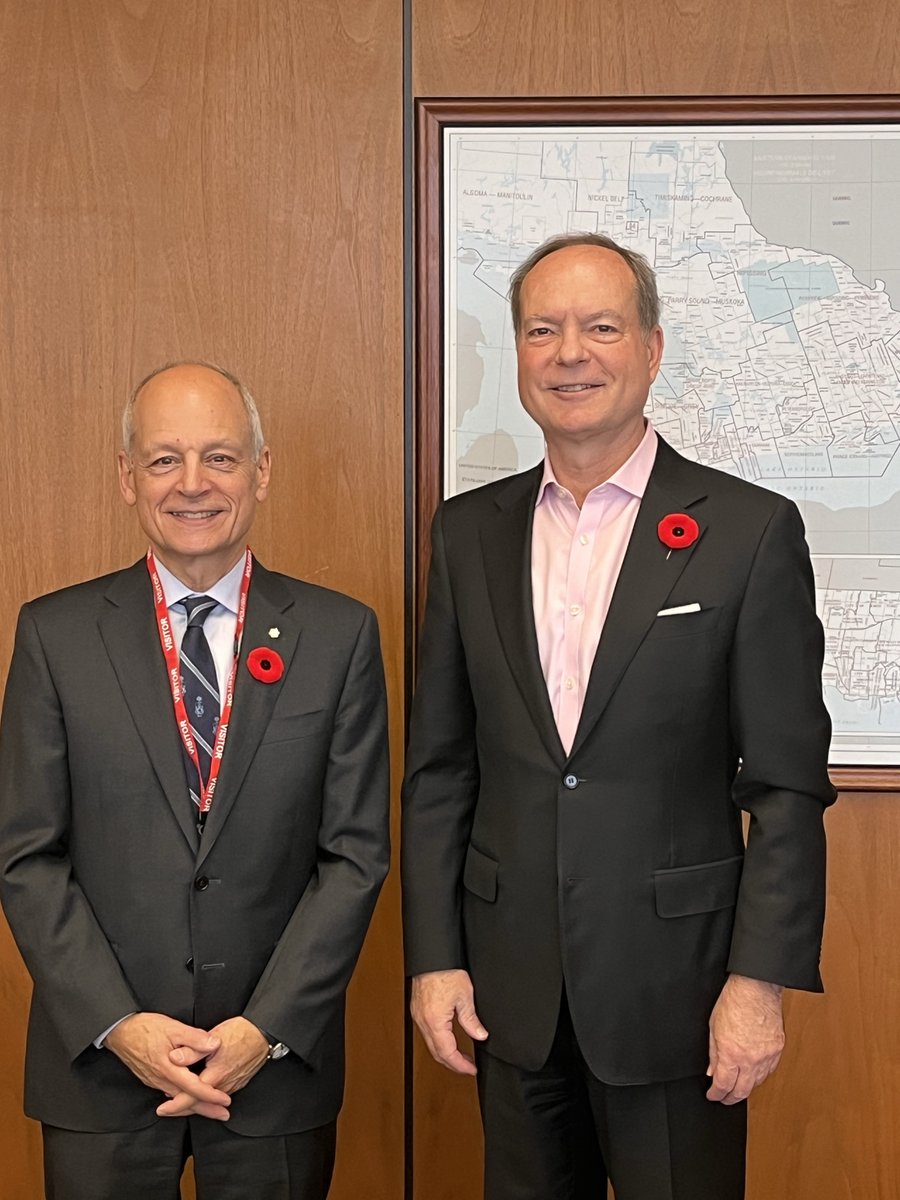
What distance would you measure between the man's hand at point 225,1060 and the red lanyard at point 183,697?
0.32 meters

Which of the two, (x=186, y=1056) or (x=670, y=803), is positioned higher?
(x=670, y=803)

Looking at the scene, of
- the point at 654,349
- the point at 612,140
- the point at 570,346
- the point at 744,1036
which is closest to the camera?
the point at 744,1036

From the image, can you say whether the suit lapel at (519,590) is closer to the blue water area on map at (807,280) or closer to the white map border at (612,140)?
the white map border at (612,140)

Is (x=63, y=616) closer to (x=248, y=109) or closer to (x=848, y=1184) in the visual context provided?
(x=248, y=109)

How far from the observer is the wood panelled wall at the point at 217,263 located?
2.97 metres

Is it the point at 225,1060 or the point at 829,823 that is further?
the point at 829,823

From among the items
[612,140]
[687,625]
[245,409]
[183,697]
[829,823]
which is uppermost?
[612,140]

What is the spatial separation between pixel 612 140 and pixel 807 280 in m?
0.51

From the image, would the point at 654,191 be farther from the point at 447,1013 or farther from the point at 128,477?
the point at 447,1013

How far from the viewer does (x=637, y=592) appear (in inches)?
80.6

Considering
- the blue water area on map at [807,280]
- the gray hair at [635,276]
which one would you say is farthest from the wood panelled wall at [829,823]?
the gray hair at [635,276]

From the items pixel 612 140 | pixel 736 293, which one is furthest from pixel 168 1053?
pixel 612 140

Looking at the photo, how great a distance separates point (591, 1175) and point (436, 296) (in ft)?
5.73

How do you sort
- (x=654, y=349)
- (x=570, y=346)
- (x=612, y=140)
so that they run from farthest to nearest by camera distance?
(x=612, y=140)
(x=654, y=349)
(x=570, y=346)
